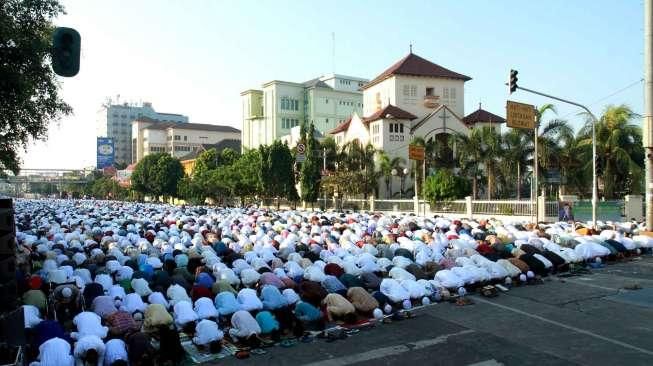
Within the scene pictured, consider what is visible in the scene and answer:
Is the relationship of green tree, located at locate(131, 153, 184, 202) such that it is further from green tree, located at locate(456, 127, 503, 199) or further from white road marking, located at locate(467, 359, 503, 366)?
white road marking, located at locate(467, 359, 503, 366)

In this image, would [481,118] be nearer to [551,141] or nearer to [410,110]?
[410,110]

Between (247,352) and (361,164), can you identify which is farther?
(361,164)

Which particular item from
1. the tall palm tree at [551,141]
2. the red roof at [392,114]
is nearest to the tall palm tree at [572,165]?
the tall palm tree at [551,141]

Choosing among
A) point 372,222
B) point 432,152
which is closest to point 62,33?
point 372,222

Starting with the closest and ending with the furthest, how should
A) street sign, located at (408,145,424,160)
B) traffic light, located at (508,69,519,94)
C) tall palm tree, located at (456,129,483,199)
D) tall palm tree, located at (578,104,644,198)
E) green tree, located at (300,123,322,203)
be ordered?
traffic light, located at (508,69,519,94)
tall palm tree, located at (578,104,644,198)
street sign, located at (408,145,424,160)
tall palm tree, located at (456,129,483,199)
green tree, located at (300,123,322,203)

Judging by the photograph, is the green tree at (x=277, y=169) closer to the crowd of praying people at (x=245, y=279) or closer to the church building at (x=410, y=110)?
the church building at (x=410, y=110)

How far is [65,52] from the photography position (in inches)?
260

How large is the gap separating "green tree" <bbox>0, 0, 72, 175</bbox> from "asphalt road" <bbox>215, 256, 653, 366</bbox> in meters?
8.61

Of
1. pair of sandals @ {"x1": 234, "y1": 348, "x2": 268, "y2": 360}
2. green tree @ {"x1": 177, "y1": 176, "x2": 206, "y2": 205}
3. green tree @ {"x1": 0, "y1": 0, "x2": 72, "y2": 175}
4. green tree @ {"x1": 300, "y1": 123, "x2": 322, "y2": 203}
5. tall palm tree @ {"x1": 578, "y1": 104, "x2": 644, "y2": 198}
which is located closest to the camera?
pair of sandals @ {"x1": 234, "y1": 348, "x2": 268, "y2": 360}

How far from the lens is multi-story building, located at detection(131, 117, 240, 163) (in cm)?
13675

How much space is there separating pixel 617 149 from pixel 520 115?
12931mm

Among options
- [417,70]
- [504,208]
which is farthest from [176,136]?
[504,208]

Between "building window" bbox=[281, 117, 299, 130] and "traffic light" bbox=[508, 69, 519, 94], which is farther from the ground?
"building window" bbox=[281, 117, 299, 130]

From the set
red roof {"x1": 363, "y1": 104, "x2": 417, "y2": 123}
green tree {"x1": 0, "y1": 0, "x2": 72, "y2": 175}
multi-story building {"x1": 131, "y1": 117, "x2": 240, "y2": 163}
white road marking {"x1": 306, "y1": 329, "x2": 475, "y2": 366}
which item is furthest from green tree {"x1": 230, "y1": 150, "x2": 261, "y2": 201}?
multi-story building {"x1": 131, "y1": 117, "x2": 240, "y2": 163}
